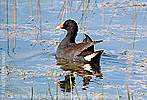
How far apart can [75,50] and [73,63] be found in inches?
12.0

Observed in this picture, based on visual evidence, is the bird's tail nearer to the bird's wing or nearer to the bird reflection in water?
the bird reflection in water

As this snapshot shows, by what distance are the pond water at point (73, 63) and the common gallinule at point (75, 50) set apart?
196mm

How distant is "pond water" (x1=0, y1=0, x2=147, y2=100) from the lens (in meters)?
6.23

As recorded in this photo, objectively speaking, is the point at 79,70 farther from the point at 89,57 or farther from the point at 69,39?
the point at 69,39

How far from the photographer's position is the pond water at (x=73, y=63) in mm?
6234

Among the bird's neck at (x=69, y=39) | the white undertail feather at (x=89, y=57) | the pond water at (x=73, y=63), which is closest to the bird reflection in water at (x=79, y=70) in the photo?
the pond water at (x=73, y=63)

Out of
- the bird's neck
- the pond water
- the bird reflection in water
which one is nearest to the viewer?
the pond water

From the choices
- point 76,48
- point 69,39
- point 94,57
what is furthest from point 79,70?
point 69,39

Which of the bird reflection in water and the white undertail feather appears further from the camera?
the white undertail feather

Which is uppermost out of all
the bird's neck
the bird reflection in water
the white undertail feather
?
the bird's neck

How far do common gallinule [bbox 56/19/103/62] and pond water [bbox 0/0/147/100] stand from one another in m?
0.20

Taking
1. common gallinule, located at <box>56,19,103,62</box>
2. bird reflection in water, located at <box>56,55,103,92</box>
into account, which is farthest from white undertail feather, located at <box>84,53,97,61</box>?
bird reflection in water, located at <box>56,55,103,92</box>

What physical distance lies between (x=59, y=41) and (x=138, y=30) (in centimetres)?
220

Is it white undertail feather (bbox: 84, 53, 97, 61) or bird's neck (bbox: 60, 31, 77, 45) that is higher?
bird's neck (bbox: 60, 31, 77, 45)
